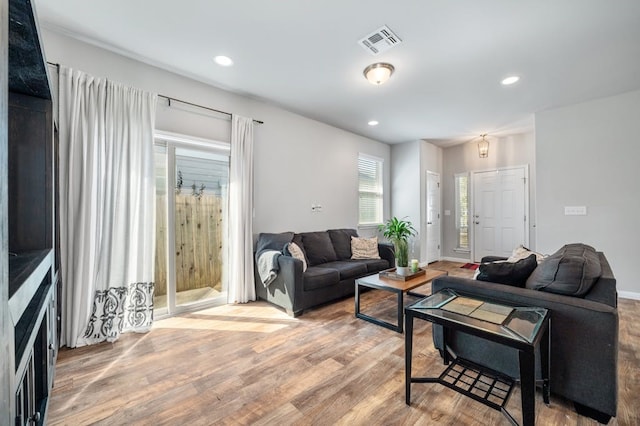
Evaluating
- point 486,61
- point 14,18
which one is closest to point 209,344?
point 14,18

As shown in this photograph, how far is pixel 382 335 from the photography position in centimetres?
265

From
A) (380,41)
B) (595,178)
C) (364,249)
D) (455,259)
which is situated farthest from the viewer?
(455,259)

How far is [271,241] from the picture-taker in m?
3.64

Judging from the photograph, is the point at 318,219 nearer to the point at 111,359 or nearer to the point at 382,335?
the point at 382,335

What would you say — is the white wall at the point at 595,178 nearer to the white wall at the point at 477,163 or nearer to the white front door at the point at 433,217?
the white wall at the point at 477,163

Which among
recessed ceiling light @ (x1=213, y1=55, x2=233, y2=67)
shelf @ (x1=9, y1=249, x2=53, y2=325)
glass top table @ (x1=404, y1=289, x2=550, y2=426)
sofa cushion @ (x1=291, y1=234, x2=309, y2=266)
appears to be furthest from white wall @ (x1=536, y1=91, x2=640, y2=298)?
shelf @ (x1=9, y1=249, x2=53, y2=325)

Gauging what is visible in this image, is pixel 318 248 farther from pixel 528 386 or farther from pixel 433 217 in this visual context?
pixel 433 217

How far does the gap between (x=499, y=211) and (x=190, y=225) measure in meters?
5.95

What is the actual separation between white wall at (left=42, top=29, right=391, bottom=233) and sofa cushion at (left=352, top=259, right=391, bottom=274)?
105 centimetres

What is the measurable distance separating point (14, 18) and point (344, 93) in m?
3.11

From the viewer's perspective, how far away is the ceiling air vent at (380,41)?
239cm

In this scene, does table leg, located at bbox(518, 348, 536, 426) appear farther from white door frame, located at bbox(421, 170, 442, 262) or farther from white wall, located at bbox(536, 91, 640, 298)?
white door frame, located at bbox(421, 170, 442, 262)

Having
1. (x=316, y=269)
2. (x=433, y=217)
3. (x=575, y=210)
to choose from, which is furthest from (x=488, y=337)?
(x=433, y=217)

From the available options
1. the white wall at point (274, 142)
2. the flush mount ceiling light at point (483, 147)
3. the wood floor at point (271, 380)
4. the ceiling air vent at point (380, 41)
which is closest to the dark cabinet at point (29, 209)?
the wood floor at point (271, 380)
